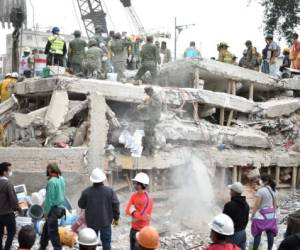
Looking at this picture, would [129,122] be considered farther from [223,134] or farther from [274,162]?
[274,162]

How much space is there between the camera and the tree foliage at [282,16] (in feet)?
72.1

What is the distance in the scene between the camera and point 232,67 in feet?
49.1

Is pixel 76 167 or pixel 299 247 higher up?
pixel 299 247

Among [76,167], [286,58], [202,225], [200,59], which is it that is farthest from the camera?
[286,58]

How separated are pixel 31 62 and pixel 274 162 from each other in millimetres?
7533

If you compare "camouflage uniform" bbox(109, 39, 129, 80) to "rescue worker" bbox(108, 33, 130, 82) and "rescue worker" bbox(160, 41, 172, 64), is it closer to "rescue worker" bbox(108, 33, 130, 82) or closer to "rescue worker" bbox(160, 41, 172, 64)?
"rescue worker" bbox(108, 33, 130, 82)

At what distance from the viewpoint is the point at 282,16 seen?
2238cm

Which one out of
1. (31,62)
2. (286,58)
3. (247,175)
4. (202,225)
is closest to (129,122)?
(202,225)

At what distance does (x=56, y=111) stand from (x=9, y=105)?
1847 mm

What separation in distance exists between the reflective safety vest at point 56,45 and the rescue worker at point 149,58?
198cm

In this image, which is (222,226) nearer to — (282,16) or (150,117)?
(150,117)

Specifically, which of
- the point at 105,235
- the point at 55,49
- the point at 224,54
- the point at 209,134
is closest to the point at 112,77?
the point at 55,49

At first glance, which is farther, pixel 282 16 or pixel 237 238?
pixel 282 16

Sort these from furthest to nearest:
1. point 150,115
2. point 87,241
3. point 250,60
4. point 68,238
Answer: point 250,60, point 150,115, point 68,238, point 87,241
